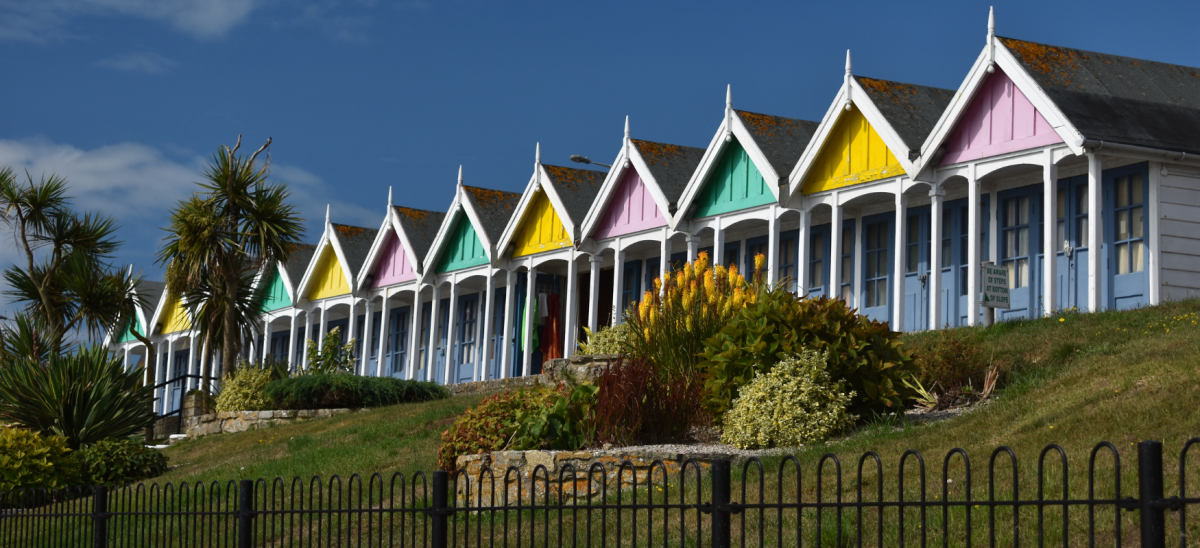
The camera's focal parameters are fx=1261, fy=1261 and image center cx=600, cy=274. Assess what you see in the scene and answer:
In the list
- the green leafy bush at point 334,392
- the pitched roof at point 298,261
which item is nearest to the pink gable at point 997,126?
the green leafy bush at point 334,392

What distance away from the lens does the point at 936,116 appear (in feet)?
64.6

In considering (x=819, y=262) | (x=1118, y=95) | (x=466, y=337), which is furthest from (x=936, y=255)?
(x=466, y=337)

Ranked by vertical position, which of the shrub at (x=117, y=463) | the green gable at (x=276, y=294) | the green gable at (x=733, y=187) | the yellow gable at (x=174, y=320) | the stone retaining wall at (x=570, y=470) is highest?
the green gable at (x=733, y=187)

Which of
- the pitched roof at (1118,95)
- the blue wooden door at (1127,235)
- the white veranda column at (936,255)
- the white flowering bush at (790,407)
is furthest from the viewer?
the white veranda column at (936,255)

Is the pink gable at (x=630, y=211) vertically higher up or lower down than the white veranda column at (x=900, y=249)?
higher up

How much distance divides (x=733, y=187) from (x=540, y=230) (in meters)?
5.75

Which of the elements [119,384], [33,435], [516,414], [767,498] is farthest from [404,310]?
[767,498]

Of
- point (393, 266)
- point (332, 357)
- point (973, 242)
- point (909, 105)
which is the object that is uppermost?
point (909, 105)

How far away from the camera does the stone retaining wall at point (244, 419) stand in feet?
71.0

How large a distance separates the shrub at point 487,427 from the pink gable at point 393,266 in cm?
1740

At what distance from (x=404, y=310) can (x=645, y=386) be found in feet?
72.4

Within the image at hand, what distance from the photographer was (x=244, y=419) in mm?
22281

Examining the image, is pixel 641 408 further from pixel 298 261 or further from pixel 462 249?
pixel 298 261

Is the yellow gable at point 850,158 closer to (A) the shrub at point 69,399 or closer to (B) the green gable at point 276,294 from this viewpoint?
(A) the shrub at point 69,399
